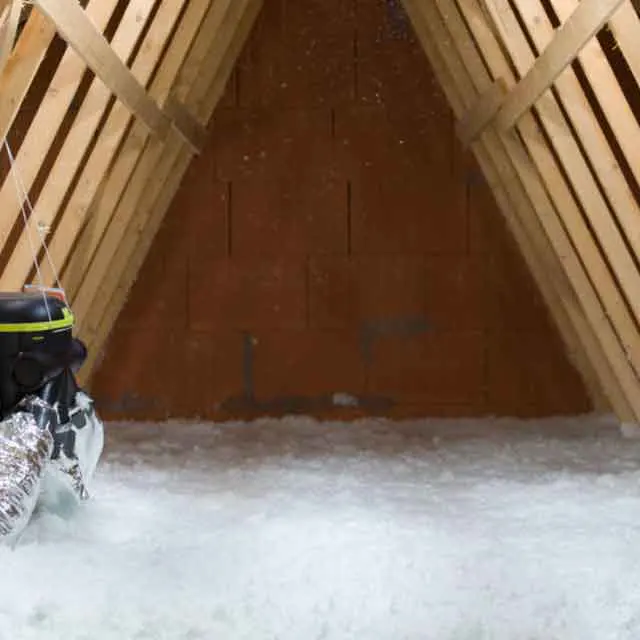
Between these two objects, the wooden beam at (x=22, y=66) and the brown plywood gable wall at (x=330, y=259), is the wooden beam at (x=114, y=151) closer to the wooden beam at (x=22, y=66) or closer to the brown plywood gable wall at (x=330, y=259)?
the wooden beam at (x=22, y=66)

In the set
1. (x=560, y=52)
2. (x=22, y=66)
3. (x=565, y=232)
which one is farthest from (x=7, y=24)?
(x=565, y=232)

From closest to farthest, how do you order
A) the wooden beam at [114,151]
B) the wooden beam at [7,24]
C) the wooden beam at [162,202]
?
the wooden beam at [7,24] → the wooden beam at [114,151] → the wooden beam at [162,202]

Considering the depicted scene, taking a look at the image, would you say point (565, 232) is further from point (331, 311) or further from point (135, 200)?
point (135, 200)

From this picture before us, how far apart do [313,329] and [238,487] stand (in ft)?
5.56

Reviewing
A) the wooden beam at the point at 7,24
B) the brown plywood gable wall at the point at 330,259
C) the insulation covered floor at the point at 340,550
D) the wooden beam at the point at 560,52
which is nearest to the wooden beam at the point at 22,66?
the wooden beam at the point at 7,24

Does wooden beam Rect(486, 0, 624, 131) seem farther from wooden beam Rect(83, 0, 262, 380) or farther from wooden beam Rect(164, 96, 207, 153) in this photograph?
wooden beam Rect(83, 0, 262, 380)

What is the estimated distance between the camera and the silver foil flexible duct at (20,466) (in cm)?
201

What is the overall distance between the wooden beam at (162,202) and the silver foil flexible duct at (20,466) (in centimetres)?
179

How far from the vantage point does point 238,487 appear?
2871 mm

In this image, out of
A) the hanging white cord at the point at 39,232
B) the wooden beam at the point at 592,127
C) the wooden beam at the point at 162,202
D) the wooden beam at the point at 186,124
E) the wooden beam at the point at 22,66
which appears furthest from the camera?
the wooden beam at the point at 162,202

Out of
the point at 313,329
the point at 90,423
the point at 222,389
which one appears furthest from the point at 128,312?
the point at 90,423

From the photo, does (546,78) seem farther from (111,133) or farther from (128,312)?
(128,312)

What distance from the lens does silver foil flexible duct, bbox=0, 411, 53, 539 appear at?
79.0 inches

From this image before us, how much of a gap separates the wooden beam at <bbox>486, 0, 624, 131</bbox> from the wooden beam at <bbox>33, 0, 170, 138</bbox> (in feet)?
3.74
